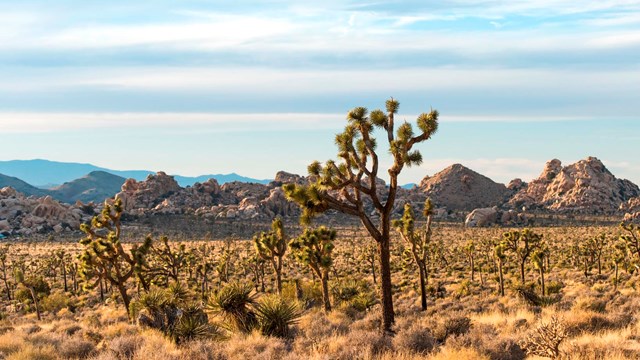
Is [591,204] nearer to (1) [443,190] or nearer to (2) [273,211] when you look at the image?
(1) [443,190]

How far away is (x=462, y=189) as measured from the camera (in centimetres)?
16550

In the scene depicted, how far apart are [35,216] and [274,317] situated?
115m

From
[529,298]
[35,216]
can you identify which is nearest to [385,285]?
[529,298]

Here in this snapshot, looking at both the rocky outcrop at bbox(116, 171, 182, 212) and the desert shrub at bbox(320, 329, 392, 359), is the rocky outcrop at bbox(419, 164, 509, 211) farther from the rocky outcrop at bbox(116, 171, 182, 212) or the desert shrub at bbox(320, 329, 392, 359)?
the desert shrub at bbox(320, 329, 392, 359)

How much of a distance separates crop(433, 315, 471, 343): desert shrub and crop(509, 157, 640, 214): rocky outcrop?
129 meters

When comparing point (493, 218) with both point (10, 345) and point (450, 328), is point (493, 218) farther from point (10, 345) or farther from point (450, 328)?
point (10, 345)

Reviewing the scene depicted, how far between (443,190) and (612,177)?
151 ft

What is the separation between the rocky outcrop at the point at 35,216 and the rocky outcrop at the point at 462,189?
9431cm

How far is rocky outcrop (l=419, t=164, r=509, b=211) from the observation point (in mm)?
157500

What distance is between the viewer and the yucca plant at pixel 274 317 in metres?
13.9

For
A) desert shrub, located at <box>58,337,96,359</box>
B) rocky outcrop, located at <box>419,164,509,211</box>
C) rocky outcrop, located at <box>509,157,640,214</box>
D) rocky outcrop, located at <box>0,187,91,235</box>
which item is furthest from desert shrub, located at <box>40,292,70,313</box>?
rocky outcrop, located at <box>419,164,509,211</box>

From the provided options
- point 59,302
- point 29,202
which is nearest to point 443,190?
point 29,202

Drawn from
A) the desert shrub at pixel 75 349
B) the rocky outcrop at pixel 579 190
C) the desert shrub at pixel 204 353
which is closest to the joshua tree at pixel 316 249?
the desert shrub at pixel 75 349

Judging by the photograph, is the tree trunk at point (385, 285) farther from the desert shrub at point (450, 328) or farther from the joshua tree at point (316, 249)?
the joshua tree at point (316, 249)
